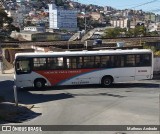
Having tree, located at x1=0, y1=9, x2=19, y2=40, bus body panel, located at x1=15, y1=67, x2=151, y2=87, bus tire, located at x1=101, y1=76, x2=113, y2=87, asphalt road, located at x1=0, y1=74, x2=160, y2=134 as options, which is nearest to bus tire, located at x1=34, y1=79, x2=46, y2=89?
bus body panel, located at x1=15, y1=67, x2=151, y2=87

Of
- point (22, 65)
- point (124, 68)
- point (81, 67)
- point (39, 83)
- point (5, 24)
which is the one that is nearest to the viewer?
point (22, 65)

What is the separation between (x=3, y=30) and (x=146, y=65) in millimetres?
14981

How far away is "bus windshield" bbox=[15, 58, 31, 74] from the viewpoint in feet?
86.6

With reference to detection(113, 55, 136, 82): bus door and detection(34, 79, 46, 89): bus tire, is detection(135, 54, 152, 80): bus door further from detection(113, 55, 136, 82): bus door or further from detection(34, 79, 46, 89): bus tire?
detection(34, 79, 46, 89): bus tire

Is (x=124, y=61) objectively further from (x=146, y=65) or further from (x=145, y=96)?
(x=145, y=96)

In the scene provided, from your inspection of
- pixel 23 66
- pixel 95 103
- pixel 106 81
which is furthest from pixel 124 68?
pixel 95 103

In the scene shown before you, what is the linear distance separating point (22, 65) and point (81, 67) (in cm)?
400

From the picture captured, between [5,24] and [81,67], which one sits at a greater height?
[5,24]

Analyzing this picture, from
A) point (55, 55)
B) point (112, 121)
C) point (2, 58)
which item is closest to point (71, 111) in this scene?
point (112, 121)

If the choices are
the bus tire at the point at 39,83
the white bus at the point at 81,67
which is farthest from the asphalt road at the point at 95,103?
the white bus at the point at 81,67

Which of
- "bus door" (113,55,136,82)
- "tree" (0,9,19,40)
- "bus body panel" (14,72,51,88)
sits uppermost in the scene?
"tree" (0,9,19,40)

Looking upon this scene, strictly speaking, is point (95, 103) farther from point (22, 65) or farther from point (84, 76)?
point (22, 65)

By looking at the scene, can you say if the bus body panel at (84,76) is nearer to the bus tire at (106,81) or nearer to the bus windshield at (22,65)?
the bus tire at (106,81)

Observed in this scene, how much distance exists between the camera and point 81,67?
2706 cm
